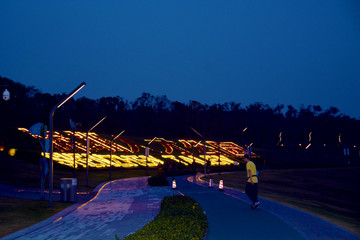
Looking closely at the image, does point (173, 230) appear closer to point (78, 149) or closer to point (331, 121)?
point (78, 149)

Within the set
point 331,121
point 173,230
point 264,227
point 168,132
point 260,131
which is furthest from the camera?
point 331,121

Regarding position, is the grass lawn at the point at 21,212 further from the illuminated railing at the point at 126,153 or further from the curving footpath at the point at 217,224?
the illuminated railing at the point at 126,153

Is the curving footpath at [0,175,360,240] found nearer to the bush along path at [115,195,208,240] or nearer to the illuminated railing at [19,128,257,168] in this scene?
the bush along path at [115,195,208,240]

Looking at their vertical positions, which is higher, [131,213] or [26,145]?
[26,145]

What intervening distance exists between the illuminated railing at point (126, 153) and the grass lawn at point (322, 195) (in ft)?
35.1

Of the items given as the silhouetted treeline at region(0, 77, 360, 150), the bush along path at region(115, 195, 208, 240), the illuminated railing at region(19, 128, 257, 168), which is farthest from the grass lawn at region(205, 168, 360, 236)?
the silhouetted treeline at region(0, 77, 360, 150)

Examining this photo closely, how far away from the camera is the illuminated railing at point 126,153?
56781mm

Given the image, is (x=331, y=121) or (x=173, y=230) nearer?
(x=173, y=230)

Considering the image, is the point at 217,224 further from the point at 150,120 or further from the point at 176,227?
the point at 150,120

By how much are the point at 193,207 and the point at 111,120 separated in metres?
96.6

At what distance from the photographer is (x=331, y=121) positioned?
191250 millimetres

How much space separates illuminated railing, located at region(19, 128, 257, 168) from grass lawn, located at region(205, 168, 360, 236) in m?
10.7

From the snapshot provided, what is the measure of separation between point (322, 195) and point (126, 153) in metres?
Answer: 40.5

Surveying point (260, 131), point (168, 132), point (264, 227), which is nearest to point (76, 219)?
point (264, 227)
